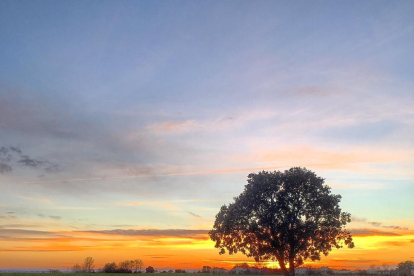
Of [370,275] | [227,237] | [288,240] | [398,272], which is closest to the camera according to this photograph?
[288,240]

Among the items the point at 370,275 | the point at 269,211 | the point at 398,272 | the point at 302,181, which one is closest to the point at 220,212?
the point at 269,211

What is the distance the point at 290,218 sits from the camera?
54.6 metres

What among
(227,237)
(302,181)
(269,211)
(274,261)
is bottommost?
(274,261)

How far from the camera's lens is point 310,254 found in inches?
2199

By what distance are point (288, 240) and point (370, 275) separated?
31.2 metres

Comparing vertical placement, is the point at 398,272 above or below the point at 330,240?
below

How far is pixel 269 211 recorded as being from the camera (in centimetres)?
5500

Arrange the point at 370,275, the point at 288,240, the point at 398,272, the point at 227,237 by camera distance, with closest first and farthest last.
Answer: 1. the point at 288,240
2. the point at 227,237
3. the point at 370,275
4. the point at 398,272

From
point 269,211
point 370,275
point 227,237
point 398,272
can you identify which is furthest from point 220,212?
point 398,272

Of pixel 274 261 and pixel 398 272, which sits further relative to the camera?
pixel 398 272

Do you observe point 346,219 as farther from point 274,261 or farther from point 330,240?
point 274,261

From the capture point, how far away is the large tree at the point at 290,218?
54.7m

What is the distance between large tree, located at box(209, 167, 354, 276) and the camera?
54719 mm

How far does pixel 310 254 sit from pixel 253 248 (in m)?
8.43
